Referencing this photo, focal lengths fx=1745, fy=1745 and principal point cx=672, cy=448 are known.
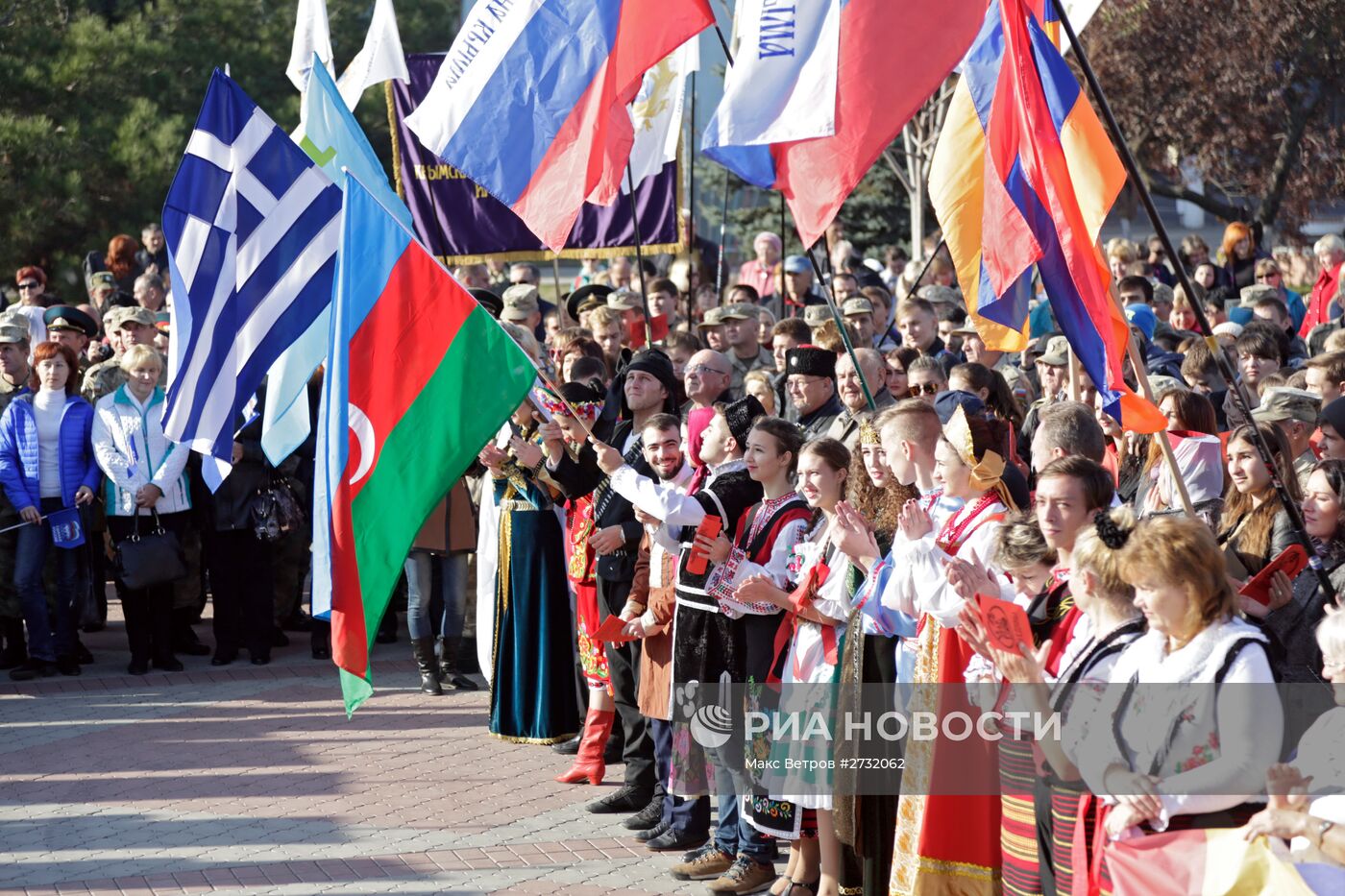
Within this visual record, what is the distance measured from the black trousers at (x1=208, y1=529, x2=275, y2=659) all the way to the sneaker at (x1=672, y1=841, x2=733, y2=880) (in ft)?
15.7

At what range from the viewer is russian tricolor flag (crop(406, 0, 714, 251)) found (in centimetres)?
750

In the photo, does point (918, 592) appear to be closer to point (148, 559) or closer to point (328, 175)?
point (328, 175)

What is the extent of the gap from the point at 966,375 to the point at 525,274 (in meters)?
9.05

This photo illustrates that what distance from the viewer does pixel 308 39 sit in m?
11.1

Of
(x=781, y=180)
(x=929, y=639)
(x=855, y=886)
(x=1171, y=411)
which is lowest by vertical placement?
(x=855, y=886)

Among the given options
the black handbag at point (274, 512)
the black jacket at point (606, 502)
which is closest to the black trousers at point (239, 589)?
the black handbag at point (274, 512)

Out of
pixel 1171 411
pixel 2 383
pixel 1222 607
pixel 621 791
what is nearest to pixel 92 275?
pixel 2 383

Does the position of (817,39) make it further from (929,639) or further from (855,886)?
(855,886)

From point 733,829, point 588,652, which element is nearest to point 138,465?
point 588,652

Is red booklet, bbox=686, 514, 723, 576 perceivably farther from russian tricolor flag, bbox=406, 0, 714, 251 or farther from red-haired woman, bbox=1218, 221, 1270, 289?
red-haired woman, bbox=1218, 221, 1270, 289

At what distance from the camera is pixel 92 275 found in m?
16.3

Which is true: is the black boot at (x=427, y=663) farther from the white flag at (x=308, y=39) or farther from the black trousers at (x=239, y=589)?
the white flag at (x=308, y=39)

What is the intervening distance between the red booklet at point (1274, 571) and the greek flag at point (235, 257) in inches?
174

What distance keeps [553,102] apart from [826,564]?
2534mm
